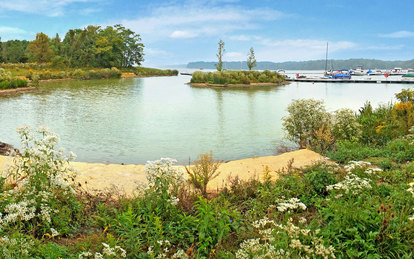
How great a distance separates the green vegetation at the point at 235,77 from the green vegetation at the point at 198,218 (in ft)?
114

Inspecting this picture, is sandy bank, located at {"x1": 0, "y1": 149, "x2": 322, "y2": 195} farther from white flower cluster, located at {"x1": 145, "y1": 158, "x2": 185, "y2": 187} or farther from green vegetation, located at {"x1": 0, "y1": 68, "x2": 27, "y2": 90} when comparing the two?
green vegetation, located at {"x1": 0, "y1": 68, "x2": 27, "y2": 90}

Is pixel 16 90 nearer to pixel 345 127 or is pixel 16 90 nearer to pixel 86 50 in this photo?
pixel 345 127

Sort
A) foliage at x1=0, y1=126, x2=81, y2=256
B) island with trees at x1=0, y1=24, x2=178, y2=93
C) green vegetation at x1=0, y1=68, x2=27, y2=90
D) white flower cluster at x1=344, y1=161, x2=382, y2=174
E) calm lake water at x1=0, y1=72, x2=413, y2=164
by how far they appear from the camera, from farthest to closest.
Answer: island with trees at x1=0, y1=24, x2=178, y2=93 → green vegetation at x1=0, y1=68, x2=27, y2=90 → calm lake water at x1=0, y1=72, x2=413, y2=164 → white flower cluster at x1=344, y1=161, x2=382, y2=174 → foliage at x1=0, y1=126, x2=81, y2=256

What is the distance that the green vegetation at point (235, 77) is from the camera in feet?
128

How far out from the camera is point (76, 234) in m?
3.44

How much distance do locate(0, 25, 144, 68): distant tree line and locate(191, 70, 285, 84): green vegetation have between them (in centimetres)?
3358

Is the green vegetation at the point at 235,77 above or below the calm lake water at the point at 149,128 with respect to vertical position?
above

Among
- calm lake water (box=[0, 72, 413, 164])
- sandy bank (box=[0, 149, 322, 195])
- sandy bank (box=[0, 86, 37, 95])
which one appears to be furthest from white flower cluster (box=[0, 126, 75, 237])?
sandy bank (box=[0, 86, 37, 95])

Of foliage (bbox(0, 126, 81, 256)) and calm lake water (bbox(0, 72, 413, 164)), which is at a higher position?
foliage (bbox(0, 126, 81, 256))

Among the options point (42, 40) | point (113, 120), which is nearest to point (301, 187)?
point (113, 120)

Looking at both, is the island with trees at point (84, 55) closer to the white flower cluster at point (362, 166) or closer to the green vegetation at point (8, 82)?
the green vegetation at point (8, 82)

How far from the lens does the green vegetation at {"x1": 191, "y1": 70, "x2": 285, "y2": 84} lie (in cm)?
3916

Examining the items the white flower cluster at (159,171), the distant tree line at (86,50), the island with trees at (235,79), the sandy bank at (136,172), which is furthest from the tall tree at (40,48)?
the white flower cluster at (159,171)

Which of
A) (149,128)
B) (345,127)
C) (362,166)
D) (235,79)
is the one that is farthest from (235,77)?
(362,166)
